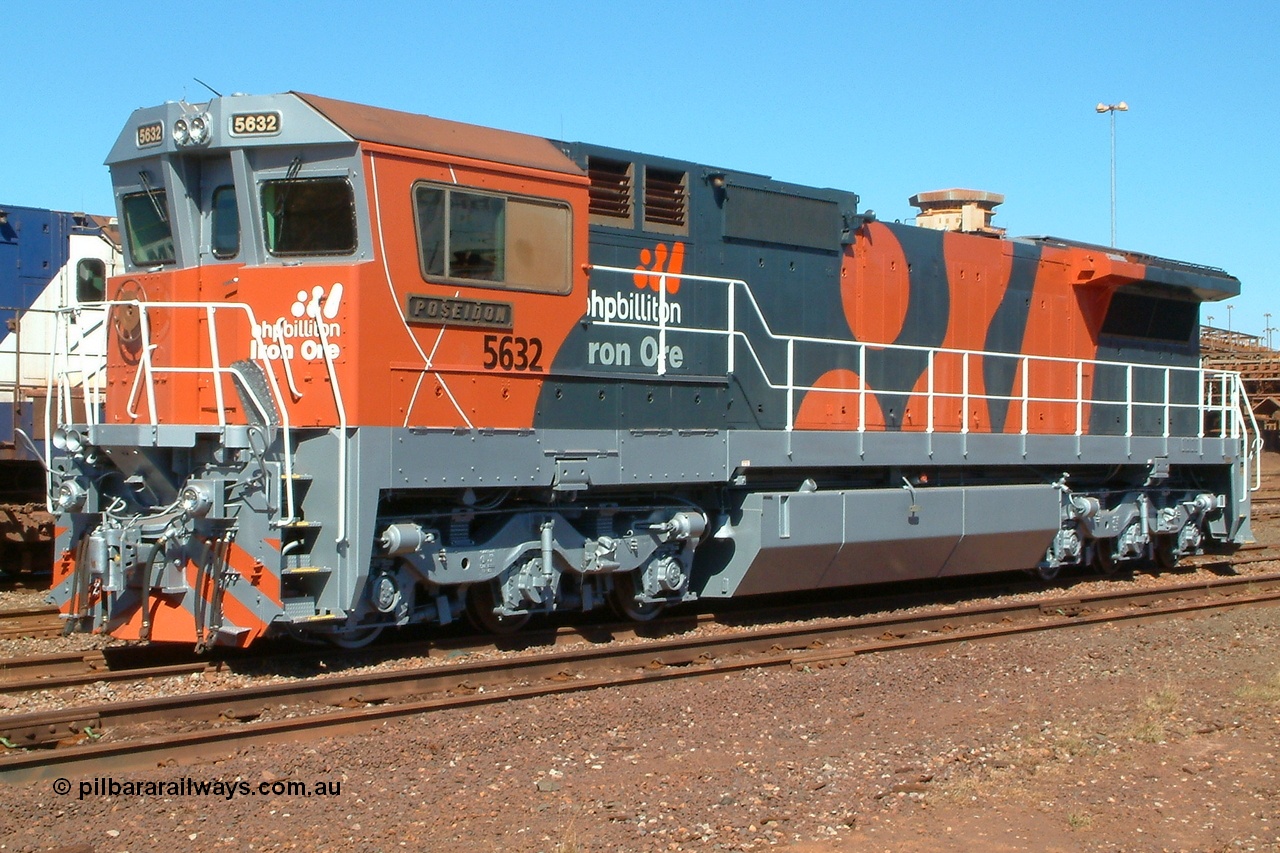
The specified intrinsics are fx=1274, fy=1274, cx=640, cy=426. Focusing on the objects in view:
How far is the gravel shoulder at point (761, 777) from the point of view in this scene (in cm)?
576

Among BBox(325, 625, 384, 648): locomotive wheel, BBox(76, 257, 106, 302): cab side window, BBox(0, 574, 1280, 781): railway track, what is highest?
BBox(76, 257, 106, 302): cab side window

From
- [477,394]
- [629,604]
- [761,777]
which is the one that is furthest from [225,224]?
[761,777]

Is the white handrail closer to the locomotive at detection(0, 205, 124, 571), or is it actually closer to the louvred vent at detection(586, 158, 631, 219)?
the louvred vent at detection(586, 158, 631, 219)

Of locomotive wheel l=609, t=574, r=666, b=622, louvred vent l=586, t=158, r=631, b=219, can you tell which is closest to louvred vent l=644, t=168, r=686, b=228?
louvred vent l=586, t=158, r=631, b=219

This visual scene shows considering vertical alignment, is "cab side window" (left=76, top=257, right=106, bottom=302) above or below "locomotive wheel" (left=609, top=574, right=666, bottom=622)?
Result: above

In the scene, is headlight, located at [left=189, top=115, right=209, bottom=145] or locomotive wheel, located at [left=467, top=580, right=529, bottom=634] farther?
locomotive wheel, located at [left=467, top=580, right=529, bottom=634]

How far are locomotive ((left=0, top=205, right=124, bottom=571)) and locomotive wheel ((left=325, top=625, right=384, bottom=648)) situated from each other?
18.2 feet

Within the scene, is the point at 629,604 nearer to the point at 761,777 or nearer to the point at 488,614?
the point at 488,614

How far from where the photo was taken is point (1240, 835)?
5980mm

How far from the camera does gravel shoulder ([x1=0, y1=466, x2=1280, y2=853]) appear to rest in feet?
18.9

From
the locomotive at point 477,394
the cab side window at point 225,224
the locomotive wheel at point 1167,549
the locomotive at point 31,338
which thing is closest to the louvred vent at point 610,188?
the locomotive at point 477,394

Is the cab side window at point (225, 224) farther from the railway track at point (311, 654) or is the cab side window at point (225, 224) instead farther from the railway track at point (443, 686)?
the railway track at point (443, 686)

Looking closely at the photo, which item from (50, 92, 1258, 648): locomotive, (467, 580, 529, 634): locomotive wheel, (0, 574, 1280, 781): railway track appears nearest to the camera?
(0, 574, 1280, 781): railway track

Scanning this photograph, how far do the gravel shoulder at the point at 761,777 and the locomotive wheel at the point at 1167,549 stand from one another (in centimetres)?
702
